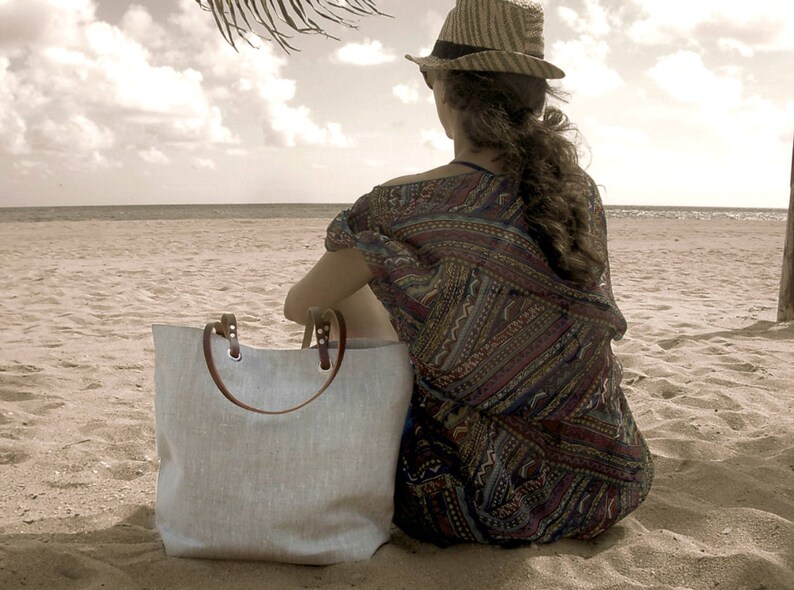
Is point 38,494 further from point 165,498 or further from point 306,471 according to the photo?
point 306,471

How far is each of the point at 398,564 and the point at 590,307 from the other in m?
0.73

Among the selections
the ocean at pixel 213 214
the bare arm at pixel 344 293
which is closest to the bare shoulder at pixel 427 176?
the bare arm at pixel 344 293

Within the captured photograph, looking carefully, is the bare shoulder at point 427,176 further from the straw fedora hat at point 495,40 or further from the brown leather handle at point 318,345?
the brown leather handle at point 318,345

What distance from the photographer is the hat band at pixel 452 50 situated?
1.79m

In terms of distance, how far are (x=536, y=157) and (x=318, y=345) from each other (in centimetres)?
65

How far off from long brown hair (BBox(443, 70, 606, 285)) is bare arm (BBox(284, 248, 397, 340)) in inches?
15.7

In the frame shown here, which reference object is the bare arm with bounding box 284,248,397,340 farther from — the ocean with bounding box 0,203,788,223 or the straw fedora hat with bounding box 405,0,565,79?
the ocean with bounding box 0,203,788,223

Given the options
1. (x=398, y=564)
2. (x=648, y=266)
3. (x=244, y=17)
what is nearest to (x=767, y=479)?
(x=398, y=564)

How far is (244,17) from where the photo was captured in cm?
196

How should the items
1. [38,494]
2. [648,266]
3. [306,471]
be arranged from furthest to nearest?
1. [648,266]
2. [38,494]
3. [306,471]

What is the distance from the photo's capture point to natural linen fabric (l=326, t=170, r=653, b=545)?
1704 millimetres

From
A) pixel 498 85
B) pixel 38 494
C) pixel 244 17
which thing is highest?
pixel 244 17

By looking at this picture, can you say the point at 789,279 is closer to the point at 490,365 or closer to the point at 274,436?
the point at 490,365

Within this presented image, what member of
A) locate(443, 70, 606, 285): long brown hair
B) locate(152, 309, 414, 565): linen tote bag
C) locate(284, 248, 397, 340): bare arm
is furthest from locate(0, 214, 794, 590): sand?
locate(443, 70, 606, 285): long brown hair
